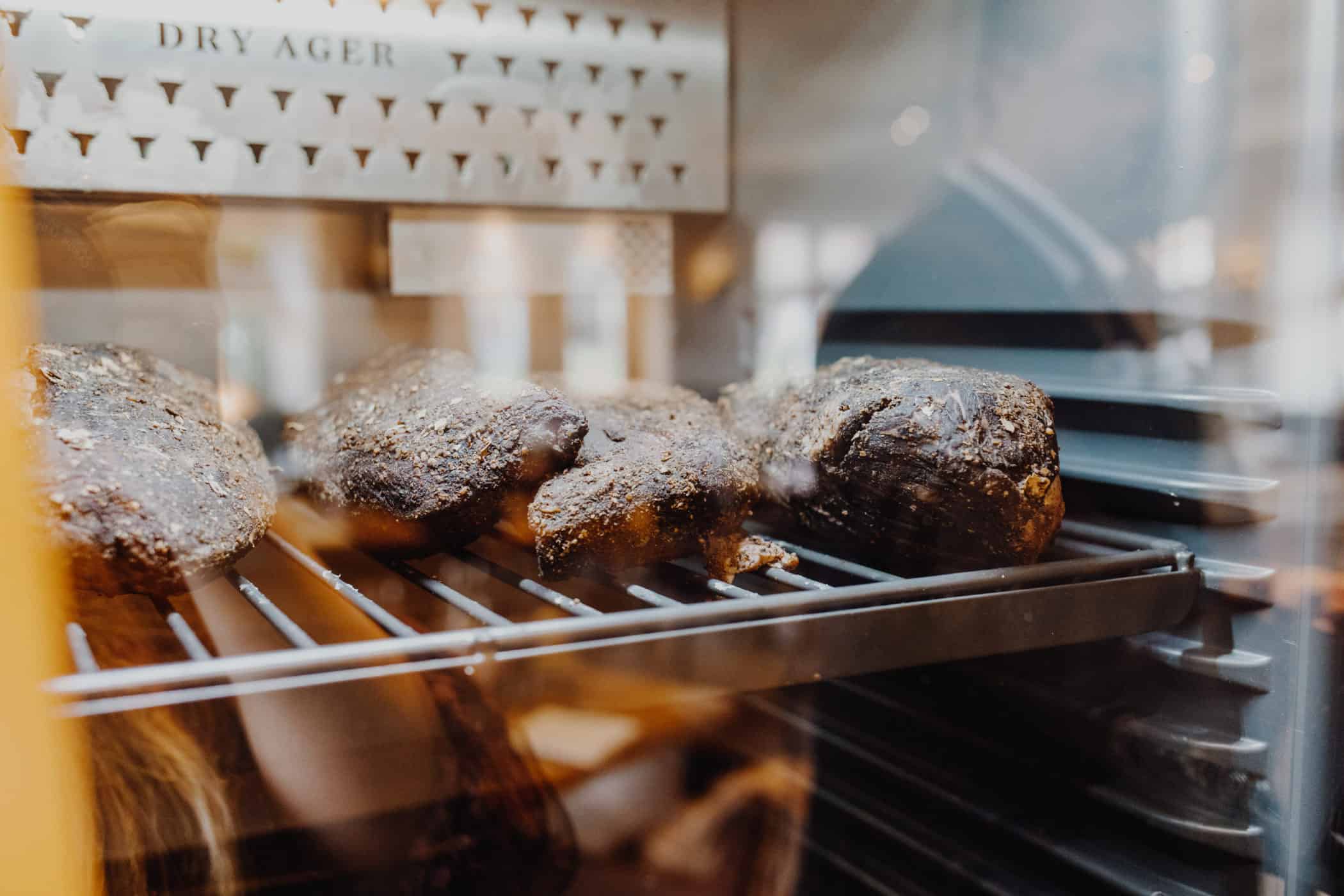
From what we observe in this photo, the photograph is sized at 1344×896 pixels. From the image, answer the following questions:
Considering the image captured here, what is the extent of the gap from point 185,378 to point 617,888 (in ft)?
2.47

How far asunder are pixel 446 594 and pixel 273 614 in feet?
0.46

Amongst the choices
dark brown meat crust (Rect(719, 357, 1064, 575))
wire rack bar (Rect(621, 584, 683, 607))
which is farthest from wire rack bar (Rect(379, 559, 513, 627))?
dark brown meat crust (Rect(719, 357, 1064, 575))

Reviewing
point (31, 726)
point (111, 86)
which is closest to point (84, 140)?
point (111, 86)

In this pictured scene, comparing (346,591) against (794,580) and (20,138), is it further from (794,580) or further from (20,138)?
(20,138)

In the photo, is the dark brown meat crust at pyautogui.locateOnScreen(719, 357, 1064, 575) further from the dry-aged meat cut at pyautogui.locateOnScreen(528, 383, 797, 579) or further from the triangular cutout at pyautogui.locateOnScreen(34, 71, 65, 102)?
the triangular cutout at pyautogui.locateOnScreen(34, 71, 65, 102)

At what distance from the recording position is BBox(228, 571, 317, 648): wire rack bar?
0.72 metres

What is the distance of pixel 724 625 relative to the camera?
0.80 meters

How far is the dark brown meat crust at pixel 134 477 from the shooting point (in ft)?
2.45

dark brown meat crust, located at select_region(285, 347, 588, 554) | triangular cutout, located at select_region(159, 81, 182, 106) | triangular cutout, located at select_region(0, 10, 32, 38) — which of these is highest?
triangular cutout, located at select_region(0, 10, 32, 38)

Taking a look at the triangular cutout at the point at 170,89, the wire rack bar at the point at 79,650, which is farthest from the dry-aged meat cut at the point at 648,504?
the triangular cutout at the point at 170,89

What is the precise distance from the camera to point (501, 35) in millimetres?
1248

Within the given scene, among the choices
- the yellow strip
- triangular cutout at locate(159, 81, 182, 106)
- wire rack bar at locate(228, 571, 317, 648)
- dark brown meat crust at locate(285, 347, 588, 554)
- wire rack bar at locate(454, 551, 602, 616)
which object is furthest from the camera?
triangular cutout at locate(159, 81, 182, 106)

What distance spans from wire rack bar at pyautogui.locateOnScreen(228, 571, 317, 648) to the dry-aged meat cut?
232 mm

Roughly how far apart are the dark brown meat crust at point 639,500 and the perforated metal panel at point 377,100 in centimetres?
47
